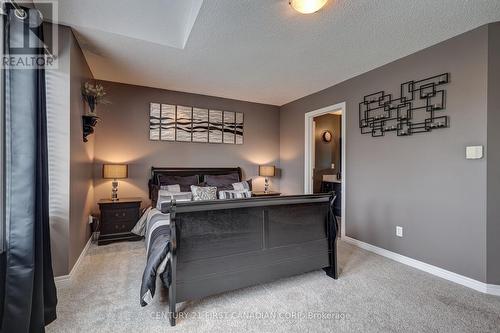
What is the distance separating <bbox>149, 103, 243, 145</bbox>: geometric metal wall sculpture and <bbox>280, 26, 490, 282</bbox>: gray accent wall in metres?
2.17

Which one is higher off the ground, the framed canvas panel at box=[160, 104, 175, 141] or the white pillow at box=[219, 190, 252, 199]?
the framed canvas panel at box=[160, 104, 175, 141]

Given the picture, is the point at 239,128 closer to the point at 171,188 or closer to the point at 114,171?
the point at 171,188

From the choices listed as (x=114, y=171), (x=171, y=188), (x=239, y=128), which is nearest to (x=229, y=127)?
(x=239, y=128)

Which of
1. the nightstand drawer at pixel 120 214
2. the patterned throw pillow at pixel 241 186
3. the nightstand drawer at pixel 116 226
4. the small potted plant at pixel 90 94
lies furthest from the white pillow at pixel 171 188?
the small potted plant at pixel 90 94

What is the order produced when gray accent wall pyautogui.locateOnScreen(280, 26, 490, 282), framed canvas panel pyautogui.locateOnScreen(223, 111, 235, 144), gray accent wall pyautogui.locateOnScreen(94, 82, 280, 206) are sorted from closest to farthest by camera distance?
gray accent wall pyautogui.locateOnScreen(280, 26, 490, 282) < gray accent wall pyautogui.locateOnScreen(94, 82, 280, 206) < framed canvas panel pyautogui.locateOnScreen(223, 111, 235, 144)

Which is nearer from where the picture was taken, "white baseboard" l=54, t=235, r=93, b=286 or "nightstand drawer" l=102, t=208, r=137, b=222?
"white baseboard" l=54, t=235, r=93, b=286

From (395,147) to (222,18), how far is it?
2.58 metres

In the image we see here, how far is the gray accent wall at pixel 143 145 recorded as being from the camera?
3910 millimetres

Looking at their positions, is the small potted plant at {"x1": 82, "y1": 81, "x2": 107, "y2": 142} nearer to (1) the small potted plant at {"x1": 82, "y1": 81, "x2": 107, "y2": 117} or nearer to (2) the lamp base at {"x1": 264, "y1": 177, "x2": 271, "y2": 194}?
(1) the small potted plant at {"x1": 82, "y1": 81, "x2": 107, "y2": 117}

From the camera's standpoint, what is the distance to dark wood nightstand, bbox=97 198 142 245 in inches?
138

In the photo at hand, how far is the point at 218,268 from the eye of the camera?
203cm

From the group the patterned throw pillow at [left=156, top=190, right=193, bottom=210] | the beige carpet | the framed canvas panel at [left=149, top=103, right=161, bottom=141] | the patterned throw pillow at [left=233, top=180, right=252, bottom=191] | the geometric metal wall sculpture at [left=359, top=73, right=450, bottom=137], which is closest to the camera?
the beige carpet

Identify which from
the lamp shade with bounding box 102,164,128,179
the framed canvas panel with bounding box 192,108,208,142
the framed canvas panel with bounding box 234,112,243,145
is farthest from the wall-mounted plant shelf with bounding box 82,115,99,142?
A: the framed canvas panel with bounding box 234,112,243,145

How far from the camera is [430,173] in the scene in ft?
9.01
